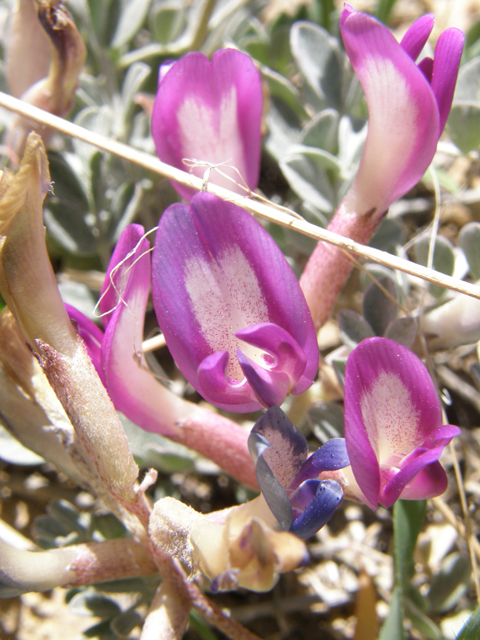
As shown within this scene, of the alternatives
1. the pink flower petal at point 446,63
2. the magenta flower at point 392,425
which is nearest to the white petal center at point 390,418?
the magenta flower at point 392,425

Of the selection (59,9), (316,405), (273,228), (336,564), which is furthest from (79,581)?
(59,9)

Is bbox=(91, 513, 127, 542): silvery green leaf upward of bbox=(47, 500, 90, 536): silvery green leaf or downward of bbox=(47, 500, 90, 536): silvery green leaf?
upward

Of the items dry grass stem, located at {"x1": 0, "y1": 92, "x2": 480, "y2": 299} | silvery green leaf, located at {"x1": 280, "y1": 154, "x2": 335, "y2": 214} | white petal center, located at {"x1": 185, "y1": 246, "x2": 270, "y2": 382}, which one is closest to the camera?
white petal center, located at {"x1": 185, "y1": 246, "x2": 270, "y2": 382}

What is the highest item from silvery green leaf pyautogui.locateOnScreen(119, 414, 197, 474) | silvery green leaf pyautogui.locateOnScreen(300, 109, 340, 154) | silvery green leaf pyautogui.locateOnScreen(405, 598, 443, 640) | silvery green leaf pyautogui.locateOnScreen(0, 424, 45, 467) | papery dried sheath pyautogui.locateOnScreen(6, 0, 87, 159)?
papery dried sheath pyautogui.locateOnScreen(6, 0, 87, 159)

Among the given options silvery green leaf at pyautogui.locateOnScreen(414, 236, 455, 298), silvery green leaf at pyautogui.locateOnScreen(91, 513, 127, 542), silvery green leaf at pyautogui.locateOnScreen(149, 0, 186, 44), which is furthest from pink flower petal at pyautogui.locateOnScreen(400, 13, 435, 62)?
silvery green leaf at pyautogui.locateOnScreen(91, 513, 127, 542)

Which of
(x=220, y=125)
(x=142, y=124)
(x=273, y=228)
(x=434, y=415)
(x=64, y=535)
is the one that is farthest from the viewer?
(x=142, y=124)

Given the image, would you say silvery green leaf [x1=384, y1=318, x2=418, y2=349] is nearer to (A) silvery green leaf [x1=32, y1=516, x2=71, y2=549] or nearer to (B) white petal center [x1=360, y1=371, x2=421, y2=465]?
(B) white petal center [x1=360, y1=371, x2=421, y2=465]

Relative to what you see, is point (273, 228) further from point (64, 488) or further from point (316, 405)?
point (64, 488)

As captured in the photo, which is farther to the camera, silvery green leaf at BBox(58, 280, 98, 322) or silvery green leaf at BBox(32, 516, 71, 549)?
silvery green leaf at BBox(58, 280, 98, 322)

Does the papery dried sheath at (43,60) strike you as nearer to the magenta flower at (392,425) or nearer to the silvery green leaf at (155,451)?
the silvery green leaf at (155,451)
